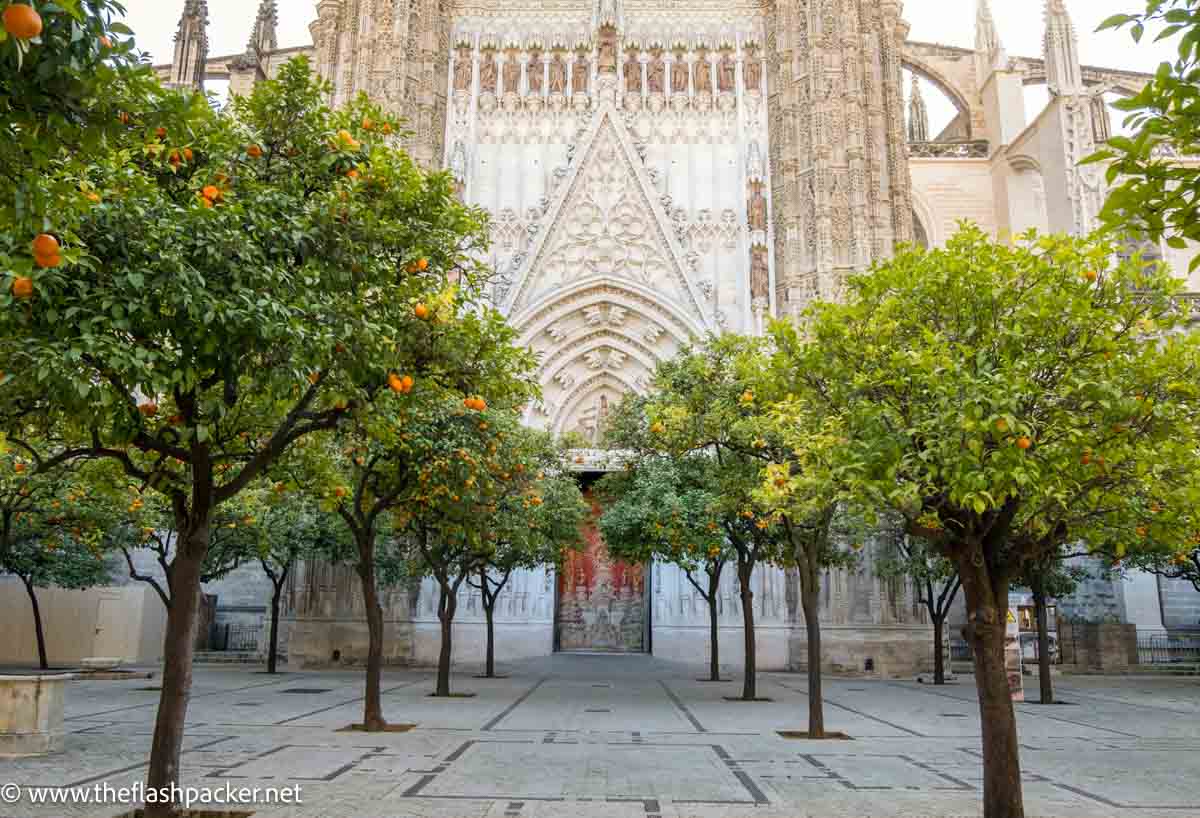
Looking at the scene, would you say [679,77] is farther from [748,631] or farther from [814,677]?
[814,677]

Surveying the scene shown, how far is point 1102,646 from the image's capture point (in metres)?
28.8

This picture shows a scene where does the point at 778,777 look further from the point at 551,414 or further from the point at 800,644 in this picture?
the point at 551,414

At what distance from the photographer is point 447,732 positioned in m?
12.6

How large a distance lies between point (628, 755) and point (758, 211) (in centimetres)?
2098

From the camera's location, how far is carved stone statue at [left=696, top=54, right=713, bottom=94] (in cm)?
3072

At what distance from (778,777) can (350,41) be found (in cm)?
2714

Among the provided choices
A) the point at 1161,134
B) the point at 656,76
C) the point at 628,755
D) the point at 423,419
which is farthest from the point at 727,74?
the point at 1161,134

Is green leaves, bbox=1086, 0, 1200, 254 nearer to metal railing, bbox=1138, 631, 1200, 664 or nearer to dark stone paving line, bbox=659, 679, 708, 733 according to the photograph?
dark stone paving line, bbox=659, 679, 708, 733

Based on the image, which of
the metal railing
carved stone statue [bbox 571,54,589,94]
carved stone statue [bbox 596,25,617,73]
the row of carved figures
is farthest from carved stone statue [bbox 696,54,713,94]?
the metal railing

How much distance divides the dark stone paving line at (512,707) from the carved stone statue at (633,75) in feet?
61.9

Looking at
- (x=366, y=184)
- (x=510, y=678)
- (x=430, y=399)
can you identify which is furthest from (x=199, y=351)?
(x=510, y=678)

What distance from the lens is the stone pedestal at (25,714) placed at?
9953 millimetres

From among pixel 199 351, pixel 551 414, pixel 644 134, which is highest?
pixel 644 134

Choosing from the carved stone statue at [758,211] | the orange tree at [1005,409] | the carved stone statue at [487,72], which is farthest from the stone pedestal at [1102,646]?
the carved stone statue at [487,72]
